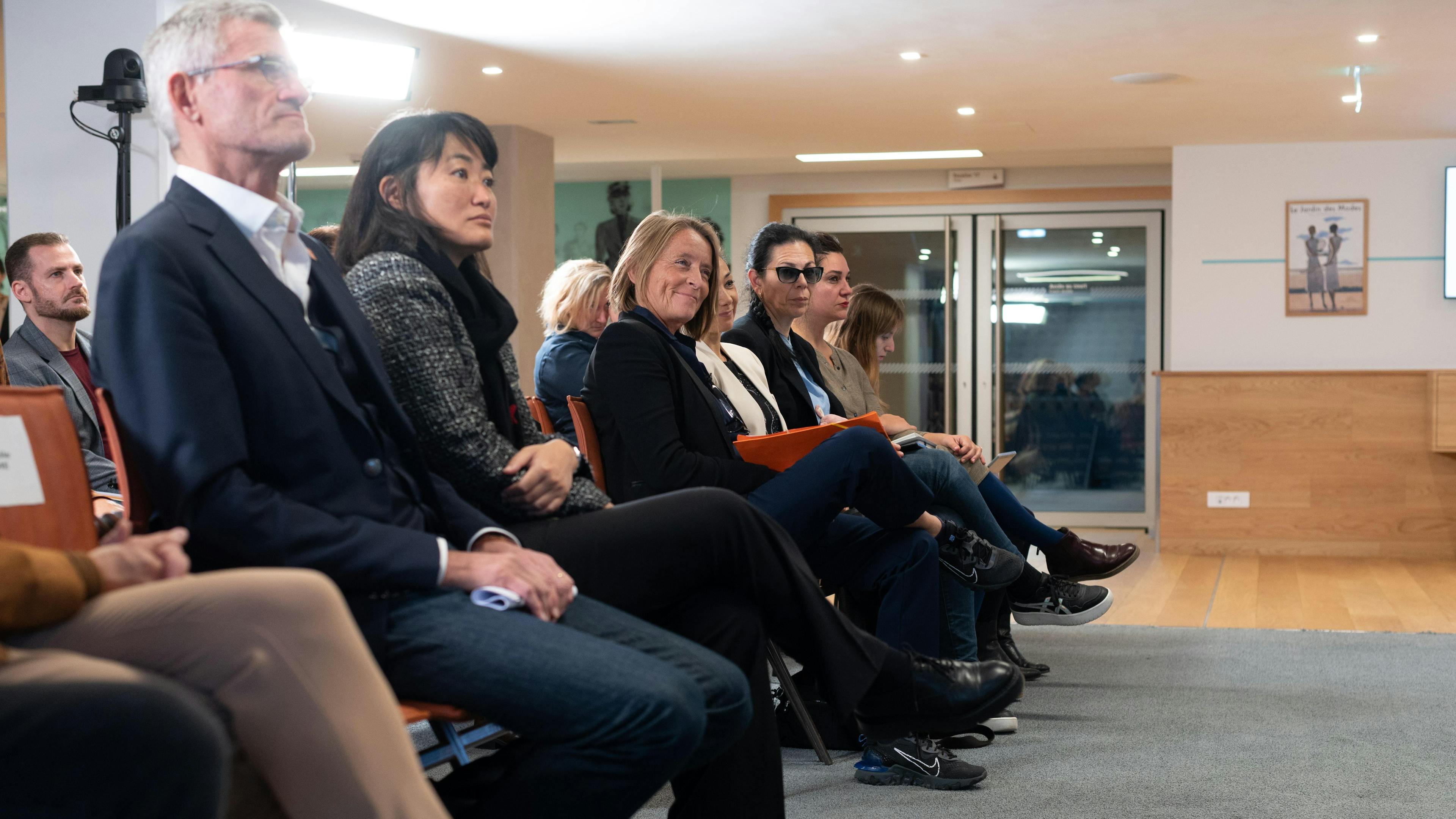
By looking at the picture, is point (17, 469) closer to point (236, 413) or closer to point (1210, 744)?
point (236, 413)

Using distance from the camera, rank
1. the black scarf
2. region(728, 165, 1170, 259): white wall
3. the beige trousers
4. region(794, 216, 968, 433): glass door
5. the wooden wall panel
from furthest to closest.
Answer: region(794, 216, 968, 433): glass door, region(728, 165, 1170, 259): white wall, the wooden wall panel, the black scarf, the beige trousers

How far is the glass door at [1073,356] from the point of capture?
852cm

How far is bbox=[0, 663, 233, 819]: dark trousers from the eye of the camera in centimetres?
96

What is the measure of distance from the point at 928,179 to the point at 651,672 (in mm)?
7755

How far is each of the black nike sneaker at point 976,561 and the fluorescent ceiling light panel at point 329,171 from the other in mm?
6308

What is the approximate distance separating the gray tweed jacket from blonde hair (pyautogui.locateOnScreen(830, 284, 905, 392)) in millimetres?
3025

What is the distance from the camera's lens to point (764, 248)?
3725 millimetres

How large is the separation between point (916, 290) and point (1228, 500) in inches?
107

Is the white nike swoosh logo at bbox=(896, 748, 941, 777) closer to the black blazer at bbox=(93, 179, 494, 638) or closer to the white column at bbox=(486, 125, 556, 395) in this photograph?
the black blazer at bbox=(93, 179, 494, 638)

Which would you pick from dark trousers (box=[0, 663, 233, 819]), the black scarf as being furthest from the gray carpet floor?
dark trousers (box=[0, 663, 233, 819])

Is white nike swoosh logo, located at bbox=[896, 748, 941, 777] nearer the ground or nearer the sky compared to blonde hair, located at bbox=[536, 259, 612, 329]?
nearer the ground

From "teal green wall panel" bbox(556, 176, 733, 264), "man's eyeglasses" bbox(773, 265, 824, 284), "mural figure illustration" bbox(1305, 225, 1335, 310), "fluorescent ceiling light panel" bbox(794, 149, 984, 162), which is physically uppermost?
"fluorescent ceiling light panel" bbox(794, 149, 984, 162)

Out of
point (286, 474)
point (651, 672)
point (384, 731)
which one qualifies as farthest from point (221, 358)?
point (651, 672)

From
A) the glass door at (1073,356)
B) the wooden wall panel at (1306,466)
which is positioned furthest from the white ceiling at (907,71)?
the wooden wall panel at (1306,466)
